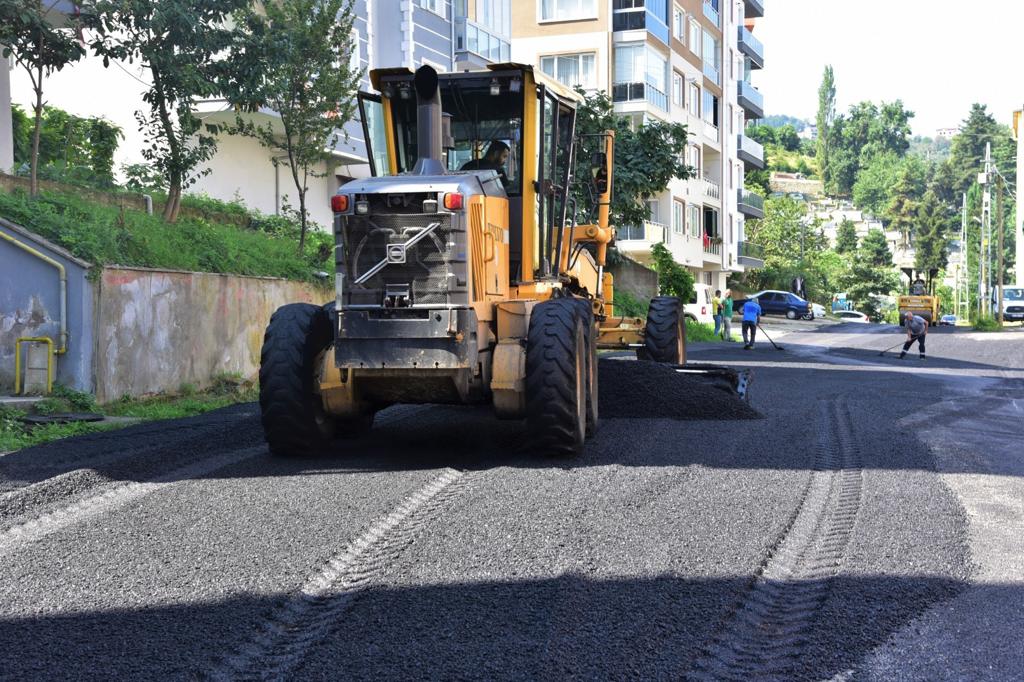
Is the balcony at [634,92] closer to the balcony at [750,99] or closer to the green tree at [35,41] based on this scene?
the balcony at [750,99]

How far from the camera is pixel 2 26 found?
52.3ft

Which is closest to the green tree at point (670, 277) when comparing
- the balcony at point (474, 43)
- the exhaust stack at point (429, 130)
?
the balcony at point (474, 43)

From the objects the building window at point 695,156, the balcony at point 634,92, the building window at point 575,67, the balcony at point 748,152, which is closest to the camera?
the building window at point 575,67

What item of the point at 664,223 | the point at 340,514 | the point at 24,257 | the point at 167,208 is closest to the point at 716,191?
the point at 664,223

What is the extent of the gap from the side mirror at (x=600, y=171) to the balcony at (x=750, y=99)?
60589 mm

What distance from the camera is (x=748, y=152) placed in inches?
2835

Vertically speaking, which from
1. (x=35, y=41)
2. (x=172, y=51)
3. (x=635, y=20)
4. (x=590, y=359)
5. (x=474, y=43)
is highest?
(x=635, y=20)

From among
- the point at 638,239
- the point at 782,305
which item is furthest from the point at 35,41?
the point at 782,305

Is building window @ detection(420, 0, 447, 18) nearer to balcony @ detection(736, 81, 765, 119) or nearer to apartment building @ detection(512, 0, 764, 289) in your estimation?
apartment building @ detection(512, 0, 764, 289)

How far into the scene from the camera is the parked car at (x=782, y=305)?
6294cm

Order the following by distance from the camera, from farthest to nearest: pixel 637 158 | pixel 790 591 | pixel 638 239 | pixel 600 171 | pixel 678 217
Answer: pixel 678 217
pixel 638 239
pixel 637 158
pixel 600 171
pixel 790 591

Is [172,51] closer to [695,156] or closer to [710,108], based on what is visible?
[695,156]

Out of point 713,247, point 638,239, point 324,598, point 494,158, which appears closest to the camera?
point 324,598

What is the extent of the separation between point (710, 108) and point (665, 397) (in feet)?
169
